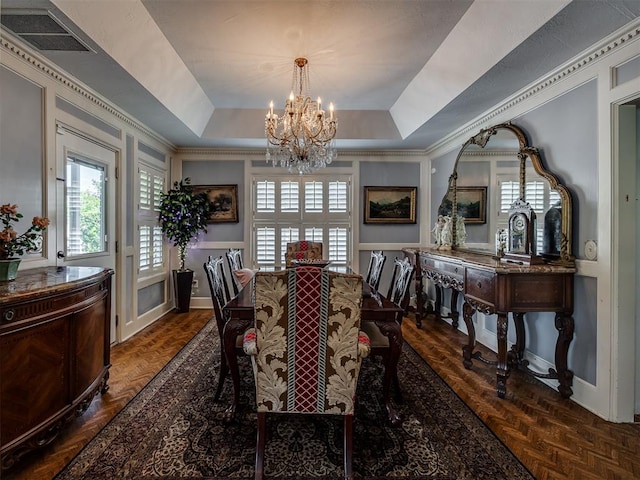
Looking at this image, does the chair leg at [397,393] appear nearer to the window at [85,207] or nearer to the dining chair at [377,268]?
the dining chair at [377,268]

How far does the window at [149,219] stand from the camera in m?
4.12

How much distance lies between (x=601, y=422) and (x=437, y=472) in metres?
1.40

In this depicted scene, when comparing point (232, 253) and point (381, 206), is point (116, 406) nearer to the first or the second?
point (232, 253)

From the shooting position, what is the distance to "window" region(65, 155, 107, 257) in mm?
2896

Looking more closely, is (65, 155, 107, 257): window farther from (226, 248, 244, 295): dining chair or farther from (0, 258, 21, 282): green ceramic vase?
(226, 248, 244, 295): dining chair

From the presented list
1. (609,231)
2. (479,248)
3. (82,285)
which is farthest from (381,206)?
(82,285)

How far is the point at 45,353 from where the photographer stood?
181cm

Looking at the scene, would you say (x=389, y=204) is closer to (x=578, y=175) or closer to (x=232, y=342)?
(x=578, y=175)

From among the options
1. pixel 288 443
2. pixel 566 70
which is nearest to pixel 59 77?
pixel 288 443

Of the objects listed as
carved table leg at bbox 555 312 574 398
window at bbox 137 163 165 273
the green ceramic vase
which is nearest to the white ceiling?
window at bbox 137 163 165 273

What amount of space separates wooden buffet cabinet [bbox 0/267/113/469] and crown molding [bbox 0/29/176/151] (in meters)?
1.59

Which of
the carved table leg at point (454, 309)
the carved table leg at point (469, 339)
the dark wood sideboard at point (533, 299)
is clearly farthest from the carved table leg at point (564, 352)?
the carved table leg at point (454, 309)

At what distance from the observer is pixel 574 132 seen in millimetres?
2518

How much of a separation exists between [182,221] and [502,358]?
4.33m
